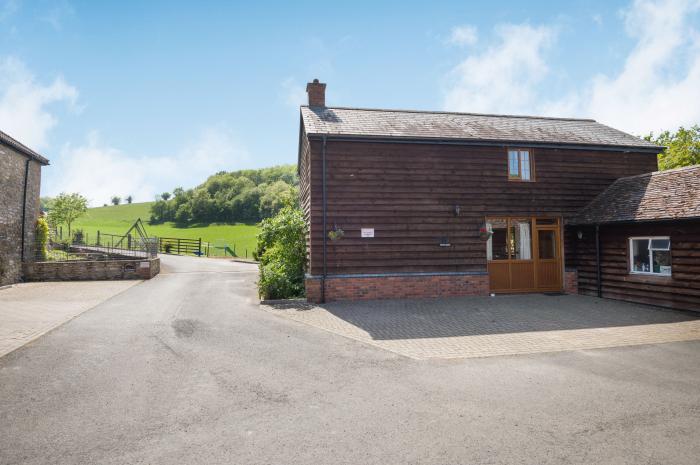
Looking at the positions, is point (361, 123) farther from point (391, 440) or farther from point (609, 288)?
point (391, 440)

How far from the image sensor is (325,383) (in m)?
5.33

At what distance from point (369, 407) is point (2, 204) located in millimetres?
18345

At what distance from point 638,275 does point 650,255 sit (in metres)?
0.66

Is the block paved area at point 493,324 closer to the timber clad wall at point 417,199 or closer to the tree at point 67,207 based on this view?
the timber clad wall at point 417,199

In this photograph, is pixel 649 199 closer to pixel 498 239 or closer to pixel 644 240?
pixel 644 240

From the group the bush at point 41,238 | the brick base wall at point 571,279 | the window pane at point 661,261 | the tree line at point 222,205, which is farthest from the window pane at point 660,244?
the tree line at point 222,205

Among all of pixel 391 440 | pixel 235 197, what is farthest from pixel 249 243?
pixel 391 440

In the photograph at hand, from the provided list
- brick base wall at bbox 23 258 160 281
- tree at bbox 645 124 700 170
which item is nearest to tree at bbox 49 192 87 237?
brick base wall at bbox 23 258 160 281

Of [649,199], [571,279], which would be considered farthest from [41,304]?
[649,199]

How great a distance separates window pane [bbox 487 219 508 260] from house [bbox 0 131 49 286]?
18688 mm

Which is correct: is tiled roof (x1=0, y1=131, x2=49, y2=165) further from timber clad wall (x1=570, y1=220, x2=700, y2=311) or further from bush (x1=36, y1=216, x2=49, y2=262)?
timber clad wall (x1=570, y1=220, x2=700, y2=311)

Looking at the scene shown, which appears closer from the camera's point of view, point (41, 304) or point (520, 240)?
point (41, 304)

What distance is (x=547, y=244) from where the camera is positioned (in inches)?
532

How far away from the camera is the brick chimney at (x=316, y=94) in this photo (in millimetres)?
14750
